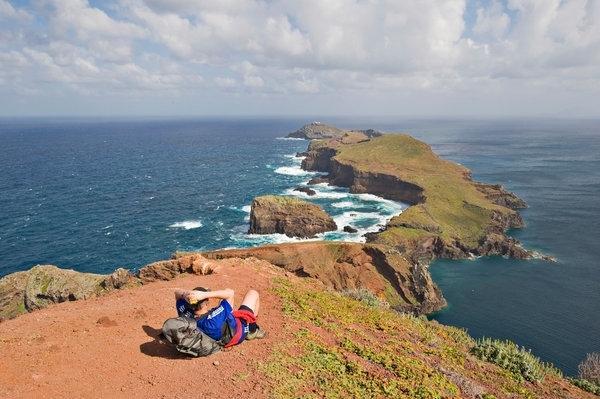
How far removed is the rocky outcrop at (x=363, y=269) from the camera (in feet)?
167

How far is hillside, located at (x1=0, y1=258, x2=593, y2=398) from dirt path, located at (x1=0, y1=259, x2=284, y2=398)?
1.3 inches

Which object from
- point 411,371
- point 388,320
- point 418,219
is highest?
point 411,371

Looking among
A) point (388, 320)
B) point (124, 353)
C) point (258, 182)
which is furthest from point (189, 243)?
point (124, 353)

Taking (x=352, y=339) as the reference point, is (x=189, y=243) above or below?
below

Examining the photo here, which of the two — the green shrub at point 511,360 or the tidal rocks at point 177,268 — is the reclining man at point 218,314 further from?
the green shrub at point 511,360

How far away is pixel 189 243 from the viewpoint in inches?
3391

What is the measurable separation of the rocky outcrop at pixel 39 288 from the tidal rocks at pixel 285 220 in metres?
52.2

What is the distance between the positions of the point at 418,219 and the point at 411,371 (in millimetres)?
79034

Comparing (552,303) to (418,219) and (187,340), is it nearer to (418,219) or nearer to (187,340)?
(418,219)

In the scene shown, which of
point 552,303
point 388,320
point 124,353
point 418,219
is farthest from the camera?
point 418,219

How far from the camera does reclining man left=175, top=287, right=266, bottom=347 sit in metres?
14.0

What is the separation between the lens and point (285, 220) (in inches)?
3676

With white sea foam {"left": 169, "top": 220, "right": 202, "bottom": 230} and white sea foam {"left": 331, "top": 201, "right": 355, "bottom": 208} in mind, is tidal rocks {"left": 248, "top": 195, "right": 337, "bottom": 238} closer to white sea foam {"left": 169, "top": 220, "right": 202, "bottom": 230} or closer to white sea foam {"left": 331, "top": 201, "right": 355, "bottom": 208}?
white sea foam {"left": 169, "top": 220, "right": 202, "bottom": 230}

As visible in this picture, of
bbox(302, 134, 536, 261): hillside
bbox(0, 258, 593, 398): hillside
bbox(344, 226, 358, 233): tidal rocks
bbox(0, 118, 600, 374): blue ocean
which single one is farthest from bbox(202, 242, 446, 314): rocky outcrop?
bbox(344, 226, 358, 233): tidal rocks
